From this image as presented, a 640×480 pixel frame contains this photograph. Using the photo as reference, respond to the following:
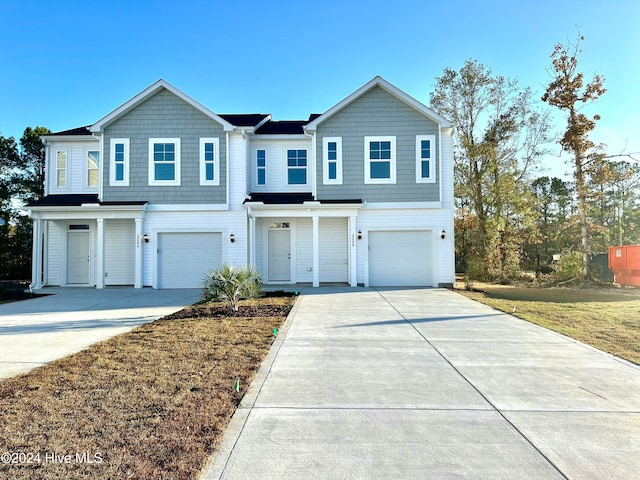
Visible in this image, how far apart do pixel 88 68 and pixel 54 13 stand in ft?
9.77

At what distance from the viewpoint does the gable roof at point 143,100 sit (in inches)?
567

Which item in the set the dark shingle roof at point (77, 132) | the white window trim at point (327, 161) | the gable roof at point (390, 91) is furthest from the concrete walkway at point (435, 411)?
Result: the dark shingle roof at point (77, 132)

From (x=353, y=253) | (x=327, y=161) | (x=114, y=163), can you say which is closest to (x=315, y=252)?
(x=353, y=253)

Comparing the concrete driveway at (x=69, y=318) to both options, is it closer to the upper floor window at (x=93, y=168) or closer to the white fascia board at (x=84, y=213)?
the white fascia board at (x=84, y=213)

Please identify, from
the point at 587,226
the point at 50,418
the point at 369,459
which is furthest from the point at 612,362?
the point at 587,226

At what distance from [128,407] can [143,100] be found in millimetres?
13732

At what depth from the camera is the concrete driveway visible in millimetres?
5789

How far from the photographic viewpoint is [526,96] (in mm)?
19422

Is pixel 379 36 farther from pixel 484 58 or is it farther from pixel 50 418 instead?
pixel 50 418

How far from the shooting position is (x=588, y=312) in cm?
953

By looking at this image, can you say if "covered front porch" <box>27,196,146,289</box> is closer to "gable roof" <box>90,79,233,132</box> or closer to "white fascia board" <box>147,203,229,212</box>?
"white fascia board" <box>147,203,229,212</box>

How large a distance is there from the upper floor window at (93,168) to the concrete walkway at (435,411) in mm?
12957

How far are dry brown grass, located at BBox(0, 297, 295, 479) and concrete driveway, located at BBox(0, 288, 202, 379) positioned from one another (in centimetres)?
66

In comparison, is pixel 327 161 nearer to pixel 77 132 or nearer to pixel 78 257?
pixel 77 132
